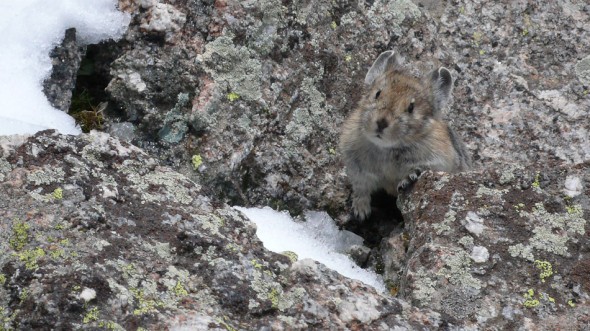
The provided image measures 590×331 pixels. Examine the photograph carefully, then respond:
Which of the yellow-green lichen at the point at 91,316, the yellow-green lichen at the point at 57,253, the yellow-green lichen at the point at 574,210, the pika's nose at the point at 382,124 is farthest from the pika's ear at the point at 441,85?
the yellow-green lichen at the point at 91,316

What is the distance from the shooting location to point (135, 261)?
4.54 meters

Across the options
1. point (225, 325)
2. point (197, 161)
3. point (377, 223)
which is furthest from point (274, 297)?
point (377, 223)

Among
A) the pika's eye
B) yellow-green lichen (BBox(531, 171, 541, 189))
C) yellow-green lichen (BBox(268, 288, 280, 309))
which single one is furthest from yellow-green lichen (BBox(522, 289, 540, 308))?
the pika's eye

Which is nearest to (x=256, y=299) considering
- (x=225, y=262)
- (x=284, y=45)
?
(x=225, y=262)

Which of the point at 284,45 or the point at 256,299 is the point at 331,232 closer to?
the point at 284,45

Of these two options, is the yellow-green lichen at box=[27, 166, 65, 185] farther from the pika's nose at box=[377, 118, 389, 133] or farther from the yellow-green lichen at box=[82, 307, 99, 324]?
the pika's nose at box=[377, 118, 389, 133]

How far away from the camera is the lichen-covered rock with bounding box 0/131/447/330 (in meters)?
4.18

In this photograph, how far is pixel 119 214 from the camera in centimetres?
479

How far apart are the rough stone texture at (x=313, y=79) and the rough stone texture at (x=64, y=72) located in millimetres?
356

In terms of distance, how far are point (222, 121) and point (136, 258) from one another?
248 centimetres

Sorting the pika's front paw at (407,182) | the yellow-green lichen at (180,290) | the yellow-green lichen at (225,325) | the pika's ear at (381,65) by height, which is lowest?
the yellow-green lichen at (225,325)

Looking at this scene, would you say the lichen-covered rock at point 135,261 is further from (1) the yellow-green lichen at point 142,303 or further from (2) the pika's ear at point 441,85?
(2) the pika's ear at point 441,85

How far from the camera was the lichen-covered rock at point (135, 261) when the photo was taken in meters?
4.18

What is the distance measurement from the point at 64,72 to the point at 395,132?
3.15 meters
